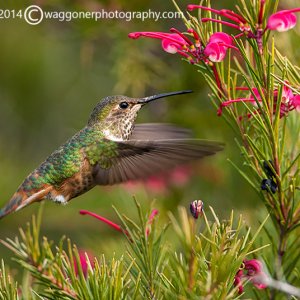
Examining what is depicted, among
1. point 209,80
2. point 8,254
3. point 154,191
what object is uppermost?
point 209,80

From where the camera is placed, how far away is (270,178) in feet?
3.88

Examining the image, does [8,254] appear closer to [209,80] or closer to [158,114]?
[158,114]

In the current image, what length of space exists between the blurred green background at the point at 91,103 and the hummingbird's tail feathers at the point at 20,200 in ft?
0.82

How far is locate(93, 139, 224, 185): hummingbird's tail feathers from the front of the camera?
1.43 meters

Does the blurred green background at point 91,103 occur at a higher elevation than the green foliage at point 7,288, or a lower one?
higher

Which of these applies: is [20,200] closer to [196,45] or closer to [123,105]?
[123,105]

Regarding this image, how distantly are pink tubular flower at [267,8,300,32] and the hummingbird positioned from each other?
625mm

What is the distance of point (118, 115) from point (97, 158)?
0.13 meters

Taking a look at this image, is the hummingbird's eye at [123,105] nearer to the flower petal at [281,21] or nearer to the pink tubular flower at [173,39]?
the pink tubular flower at [173,39]

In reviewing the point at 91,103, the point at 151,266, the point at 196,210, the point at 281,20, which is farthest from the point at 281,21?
the point at 91,103

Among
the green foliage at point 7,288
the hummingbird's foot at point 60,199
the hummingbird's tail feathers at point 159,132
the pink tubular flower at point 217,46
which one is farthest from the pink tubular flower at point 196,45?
the hummingbird's foot at point 60,199

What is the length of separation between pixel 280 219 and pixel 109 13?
168 centimetres

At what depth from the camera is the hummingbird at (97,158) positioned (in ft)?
5.71

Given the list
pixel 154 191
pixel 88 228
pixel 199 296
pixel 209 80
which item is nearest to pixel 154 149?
pixel 209 80
